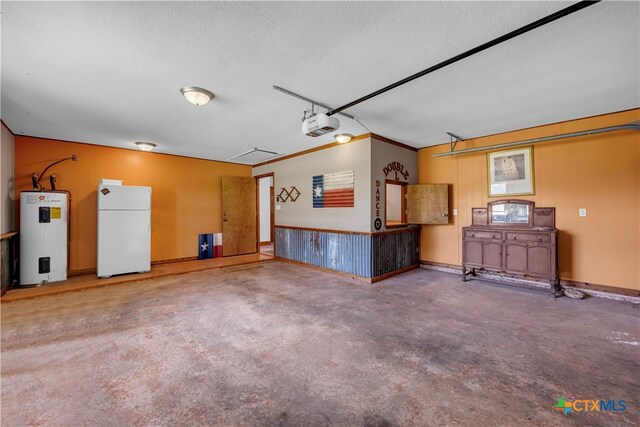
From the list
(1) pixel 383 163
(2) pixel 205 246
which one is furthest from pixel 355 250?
(2) pixel 205 246

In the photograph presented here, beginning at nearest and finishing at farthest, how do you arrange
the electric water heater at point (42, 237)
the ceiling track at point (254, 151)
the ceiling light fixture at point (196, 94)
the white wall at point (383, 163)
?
the ceiling light fixture at point (196, 94) < the electric water heater at point (42, 237) < the white wall at point (383, 163) < the ceiling track at point (254, 151)

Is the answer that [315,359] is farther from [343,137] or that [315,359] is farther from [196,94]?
[343,137]

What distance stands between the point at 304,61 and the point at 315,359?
2817 mm

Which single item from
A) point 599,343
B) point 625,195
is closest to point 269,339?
point 599,343

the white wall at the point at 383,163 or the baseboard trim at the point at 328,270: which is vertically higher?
the white wall at the point at 383,163

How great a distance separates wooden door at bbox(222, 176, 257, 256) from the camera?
7465 millimetres

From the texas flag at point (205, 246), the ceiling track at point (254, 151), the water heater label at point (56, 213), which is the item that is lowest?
the texas flag at point (205, 246)

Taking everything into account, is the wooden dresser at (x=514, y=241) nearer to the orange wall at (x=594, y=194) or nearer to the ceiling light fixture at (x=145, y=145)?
the orange wall at (x=594, y=194)

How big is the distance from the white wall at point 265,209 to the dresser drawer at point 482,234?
7084 mm

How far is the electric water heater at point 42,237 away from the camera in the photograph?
14.6ft

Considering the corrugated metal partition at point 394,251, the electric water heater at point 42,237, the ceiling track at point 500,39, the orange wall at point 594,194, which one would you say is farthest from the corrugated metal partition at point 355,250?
the electric water heater at point 42,237

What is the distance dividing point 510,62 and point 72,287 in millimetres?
6952

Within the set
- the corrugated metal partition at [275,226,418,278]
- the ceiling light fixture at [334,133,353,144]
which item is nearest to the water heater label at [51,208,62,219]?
the corrugated metal partition at [275,226,418,278]

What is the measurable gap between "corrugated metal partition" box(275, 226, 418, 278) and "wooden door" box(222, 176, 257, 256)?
1.74 meters
